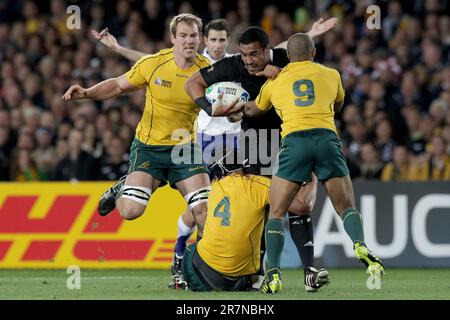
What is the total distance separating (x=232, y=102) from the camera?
393 inches

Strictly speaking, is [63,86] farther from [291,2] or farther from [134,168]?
[134,168]

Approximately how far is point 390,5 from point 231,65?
27.4 feet

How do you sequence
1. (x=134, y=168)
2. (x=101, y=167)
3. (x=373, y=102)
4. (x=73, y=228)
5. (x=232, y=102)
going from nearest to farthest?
(x=232, y=102)
(x=134, y=168)
(x=73, y=228)
(x=101, y=167)
(x=373, y=102)

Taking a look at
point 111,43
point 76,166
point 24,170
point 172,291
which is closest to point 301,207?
point 172,291

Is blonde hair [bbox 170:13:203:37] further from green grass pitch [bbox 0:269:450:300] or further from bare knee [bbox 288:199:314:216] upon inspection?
green grass pitch [bbox 0:269:450:300]

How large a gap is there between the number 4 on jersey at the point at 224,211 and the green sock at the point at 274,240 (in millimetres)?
358

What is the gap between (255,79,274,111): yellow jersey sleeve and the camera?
970 centimetres

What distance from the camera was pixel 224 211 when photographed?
31.6 ft

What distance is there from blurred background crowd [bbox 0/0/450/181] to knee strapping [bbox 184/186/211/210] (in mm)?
4526

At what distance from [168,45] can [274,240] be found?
30.7ft

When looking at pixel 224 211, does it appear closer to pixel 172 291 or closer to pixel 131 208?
pixel 172 291

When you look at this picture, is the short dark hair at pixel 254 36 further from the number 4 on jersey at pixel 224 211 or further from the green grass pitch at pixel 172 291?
the green grass pitch at pixel 172 291

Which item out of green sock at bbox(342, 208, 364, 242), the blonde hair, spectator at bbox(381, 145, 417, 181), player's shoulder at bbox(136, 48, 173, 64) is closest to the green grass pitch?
green sock at bbox(342, 208, 364, 242)

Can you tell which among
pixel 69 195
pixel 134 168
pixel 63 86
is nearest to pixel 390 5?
pixel 63 86
